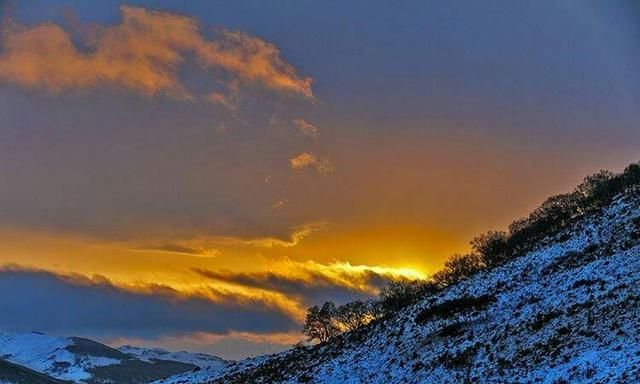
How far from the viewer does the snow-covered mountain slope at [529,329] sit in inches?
1185

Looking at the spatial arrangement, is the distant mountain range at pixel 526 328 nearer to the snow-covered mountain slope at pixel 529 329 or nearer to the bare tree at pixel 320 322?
the snow-covered mountain slope at pixel 529 329

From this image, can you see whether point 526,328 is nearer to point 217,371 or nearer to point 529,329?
point 529,329

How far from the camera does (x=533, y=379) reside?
96.1 feet

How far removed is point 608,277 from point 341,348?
90.5 feet

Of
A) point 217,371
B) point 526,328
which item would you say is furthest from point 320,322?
point 526,328

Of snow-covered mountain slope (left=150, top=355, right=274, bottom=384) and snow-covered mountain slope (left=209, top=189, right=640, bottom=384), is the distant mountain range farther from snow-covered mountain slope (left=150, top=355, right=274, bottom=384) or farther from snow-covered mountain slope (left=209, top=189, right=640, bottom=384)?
snow-covered mountain slope (left=150, top=355, right=274, bottom=384)

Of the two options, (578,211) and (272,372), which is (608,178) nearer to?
(578,211)

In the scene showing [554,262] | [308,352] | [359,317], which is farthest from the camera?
[359,317]

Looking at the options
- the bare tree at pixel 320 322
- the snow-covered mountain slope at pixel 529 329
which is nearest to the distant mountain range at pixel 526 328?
the snow-covered mountain slope at pixel 529 329

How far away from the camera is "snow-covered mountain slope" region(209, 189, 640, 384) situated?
30.1 metres

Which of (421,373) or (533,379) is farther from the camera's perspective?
(421,373)

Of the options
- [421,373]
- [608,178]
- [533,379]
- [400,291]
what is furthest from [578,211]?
[533,379]

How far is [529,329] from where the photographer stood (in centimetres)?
3822

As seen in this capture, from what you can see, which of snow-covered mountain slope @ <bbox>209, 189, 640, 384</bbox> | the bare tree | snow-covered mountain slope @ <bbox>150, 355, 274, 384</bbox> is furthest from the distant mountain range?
the bare tree
